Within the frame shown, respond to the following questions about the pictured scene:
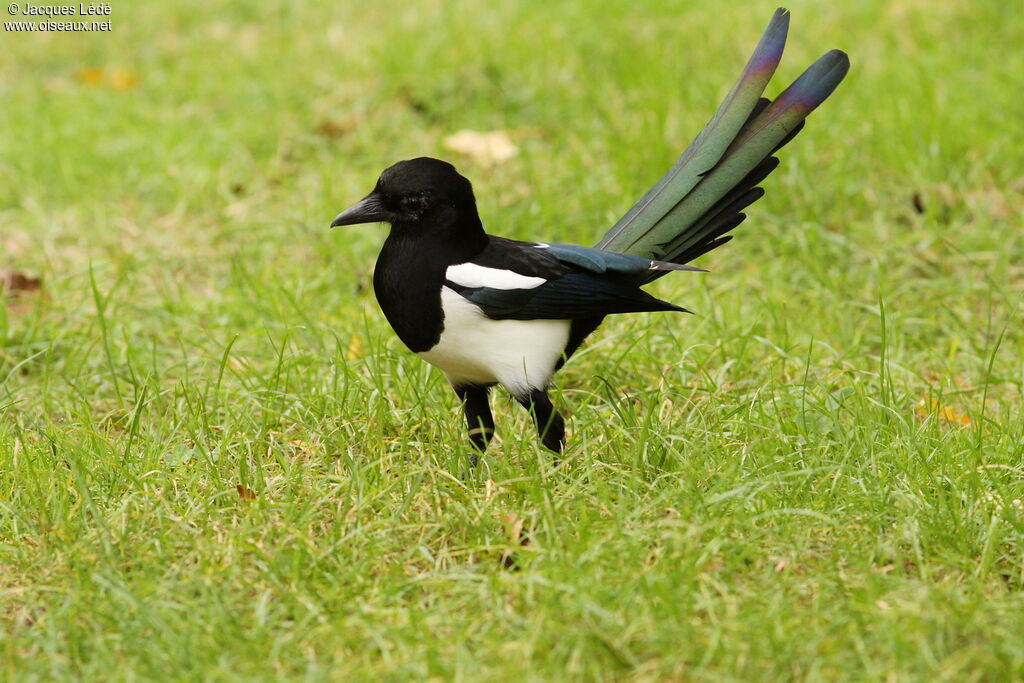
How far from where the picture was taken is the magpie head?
272 centimetres

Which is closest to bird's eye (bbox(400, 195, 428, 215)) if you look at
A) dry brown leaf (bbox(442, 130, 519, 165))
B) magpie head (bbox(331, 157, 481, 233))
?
magpie head (bbox(331, 157, 481, 233))

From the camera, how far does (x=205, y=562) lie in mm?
2311

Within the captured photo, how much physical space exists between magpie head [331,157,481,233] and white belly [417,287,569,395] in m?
0.19

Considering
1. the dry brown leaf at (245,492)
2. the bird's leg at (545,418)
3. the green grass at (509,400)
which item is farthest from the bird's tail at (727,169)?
the dry brown leaf at (245,492)

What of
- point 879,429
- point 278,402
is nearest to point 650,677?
point 879,429

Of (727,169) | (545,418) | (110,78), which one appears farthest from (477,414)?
(110,78)

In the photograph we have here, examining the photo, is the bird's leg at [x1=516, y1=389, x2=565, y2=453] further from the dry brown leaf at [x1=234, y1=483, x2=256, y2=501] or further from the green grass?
the dry brown leaf at [x1=234, y1=483, x2=256, y2=501]

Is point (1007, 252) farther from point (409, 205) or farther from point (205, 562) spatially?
point (205, 562)

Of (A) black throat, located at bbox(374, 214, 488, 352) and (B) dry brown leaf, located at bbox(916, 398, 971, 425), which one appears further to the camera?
(B) dry brown leaf, located at bbox(916, 398, 971, 425)

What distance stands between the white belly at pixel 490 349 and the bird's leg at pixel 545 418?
0.07 feet

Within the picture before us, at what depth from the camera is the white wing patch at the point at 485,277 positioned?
8.71 ft

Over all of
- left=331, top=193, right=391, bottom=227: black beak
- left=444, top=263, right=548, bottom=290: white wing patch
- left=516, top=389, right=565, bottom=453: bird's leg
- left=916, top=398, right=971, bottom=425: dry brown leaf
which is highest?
left=331, top=193, right=391, bottom=227: black beak

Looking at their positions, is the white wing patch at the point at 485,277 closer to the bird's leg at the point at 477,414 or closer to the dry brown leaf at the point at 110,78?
the bird's leg at the point at 477,414

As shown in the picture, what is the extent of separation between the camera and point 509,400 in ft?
10.6
